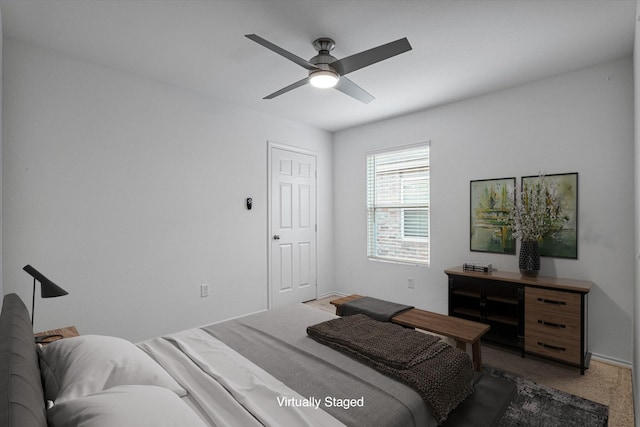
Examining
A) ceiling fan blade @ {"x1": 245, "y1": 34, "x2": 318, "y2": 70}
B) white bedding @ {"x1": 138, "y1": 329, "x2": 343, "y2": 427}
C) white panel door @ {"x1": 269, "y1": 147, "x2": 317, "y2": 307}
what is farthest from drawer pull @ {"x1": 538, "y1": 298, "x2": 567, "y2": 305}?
white panel door @ {"x1": 269, "y1": 147, "x2": 317, "y2": 307}

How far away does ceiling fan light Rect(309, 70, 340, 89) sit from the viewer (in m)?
2.39

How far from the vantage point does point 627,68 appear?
2.74 meters

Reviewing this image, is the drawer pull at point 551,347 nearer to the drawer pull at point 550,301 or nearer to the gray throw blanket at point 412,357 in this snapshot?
the drawer pull at point 550,301

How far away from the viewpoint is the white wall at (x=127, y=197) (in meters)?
2.53

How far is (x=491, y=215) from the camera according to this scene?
349 cm

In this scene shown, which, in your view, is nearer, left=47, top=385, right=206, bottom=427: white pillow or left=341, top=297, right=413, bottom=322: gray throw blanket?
left=47, top=385, right=206, bottom=427: white pillow

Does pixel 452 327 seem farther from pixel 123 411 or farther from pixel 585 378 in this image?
pixel 123 411

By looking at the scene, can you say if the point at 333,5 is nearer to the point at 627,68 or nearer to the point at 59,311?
the point at 627,68

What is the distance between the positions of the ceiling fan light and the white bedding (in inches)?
76.4

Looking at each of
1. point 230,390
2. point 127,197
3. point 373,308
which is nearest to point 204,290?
point 127,197

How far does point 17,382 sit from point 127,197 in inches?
97.0

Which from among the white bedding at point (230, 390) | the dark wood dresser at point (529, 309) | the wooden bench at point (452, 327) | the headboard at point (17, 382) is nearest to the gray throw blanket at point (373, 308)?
the wooden bench at point (452, 327)

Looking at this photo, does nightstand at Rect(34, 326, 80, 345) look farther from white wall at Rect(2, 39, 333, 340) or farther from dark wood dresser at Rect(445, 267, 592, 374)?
dark wood dresser at Rect(445, 267, 592, 374)

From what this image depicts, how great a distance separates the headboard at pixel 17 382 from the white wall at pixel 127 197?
157 cm
